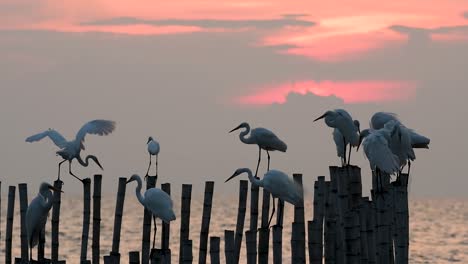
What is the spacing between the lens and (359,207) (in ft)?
45.3

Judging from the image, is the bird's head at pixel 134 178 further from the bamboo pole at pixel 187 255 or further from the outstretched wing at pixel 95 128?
the bamboo pole at pixel 187 255

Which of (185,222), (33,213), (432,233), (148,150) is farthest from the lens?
(432,233)

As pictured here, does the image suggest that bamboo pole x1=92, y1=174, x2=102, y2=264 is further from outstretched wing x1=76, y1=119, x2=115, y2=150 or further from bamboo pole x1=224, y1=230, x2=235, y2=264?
bamboo pole x1=224, y1=230, x2=235, y2=264

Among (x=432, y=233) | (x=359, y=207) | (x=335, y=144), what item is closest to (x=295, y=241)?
(x=359, y=207)

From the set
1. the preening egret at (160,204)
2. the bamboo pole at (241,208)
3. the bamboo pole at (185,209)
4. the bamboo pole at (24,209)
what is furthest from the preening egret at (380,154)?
the bamboo pole at (24,209)

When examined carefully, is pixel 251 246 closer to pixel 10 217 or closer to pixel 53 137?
pixel 10 217

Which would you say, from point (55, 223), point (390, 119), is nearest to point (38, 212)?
point (55, 223)

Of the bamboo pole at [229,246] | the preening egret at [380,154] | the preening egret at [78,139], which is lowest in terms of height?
the bamboo pole at [229,246]

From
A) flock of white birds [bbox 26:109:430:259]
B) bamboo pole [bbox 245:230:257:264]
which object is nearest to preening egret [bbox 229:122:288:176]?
flock of white birds [bbox 26:109:430:259]

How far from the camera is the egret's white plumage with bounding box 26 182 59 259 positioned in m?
15.2

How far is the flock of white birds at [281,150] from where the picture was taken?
15.2 meters

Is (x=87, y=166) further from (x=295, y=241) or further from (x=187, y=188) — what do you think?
→ (x=295, y=241)

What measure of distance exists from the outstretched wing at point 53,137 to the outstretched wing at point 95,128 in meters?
0.36

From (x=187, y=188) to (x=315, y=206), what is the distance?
6.07ft
